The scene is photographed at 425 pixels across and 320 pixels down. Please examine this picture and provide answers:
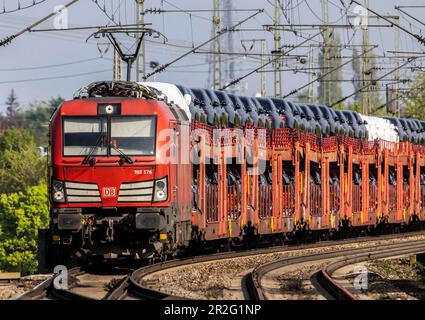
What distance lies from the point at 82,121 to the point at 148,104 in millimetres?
1211

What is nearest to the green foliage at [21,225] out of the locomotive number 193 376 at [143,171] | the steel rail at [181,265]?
the steel rail at [181,265]

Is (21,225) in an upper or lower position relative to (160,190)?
lower

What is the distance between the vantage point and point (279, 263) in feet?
83.0

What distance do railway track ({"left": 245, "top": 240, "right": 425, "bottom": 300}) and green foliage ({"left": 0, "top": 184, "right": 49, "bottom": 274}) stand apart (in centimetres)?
6889

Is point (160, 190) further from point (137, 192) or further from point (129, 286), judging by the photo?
point (129, 286)

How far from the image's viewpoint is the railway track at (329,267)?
18297 millimetres

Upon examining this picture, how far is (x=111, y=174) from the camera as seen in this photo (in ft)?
71.3

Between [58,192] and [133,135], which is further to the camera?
[133,135]

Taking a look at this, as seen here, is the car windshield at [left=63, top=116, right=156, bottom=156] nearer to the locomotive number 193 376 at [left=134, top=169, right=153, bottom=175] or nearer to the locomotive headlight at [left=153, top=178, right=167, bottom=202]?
the locomotive number 193 376 at [left=134, top=169, right=153, bottom=175]

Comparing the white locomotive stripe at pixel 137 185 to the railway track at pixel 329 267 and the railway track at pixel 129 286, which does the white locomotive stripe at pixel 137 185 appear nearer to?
the railway track at pixel 129 286

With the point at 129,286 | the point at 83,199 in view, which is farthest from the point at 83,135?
the point at 129,286

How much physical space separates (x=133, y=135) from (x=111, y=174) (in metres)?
0.83

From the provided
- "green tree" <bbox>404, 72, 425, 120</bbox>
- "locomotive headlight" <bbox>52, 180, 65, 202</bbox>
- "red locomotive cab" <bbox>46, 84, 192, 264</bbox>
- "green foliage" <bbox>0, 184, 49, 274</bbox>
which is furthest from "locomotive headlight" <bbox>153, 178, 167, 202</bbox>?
"green foliage" <bbox>0, 184, 49, 274</bbox>

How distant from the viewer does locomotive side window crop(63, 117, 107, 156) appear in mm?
21891
